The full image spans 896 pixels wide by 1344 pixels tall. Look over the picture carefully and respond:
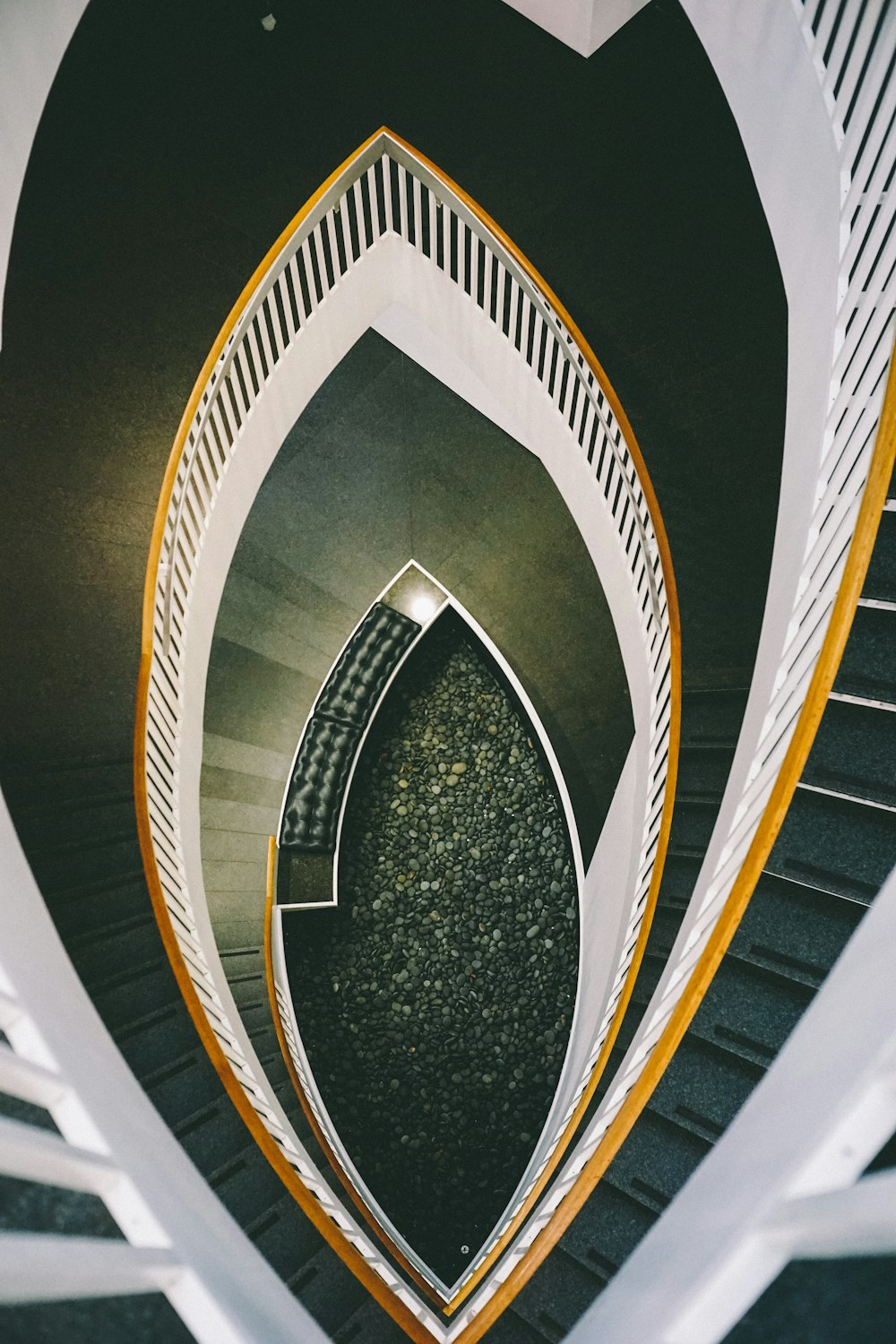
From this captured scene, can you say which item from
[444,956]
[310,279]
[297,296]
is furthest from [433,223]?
[444,956]

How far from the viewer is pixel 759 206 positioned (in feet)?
20.3

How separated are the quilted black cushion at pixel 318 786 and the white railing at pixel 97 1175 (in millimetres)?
2687

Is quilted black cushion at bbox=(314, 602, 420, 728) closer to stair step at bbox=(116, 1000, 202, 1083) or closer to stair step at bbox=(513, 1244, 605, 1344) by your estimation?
stair step at bbox=(116, 1000, 202, 1083)

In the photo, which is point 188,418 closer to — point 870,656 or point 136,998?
point 136,998

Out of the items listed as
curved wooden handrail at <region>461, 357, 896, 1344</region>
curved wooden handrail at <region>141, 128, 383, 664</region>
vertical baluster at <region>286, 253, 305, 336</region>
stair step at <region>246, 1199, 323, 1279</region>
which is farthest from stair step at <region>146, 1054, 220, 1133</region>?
vertical baluster at <region>286, 253, 305, 336</region>

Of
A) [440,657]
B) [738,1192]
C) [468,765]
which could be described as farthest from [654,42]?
[738,1192]

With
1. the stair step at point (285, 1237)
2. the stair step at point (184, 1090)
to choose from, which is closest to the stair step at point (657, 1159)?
the stair step at point (285, 1237)

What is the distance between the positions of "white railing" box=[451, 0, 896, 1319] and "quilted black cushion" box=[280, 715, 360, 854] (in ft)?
9.88

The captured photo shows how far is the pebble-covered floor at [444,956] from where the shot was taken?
231 inches

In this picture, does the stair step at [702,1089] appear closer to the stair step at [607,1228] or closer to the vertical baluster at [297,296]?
the stair step at [607,1228]

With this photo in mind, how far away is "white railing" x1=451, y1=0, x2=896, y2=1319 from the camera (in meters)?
3.22

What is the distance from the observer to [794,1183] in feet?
5.66

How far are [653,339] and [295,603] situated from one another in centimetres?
342

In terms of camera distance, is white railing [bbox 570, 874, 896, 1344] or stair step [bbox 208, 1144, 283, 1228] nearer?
white railing [bbox 570, 874, 896, 1344]
